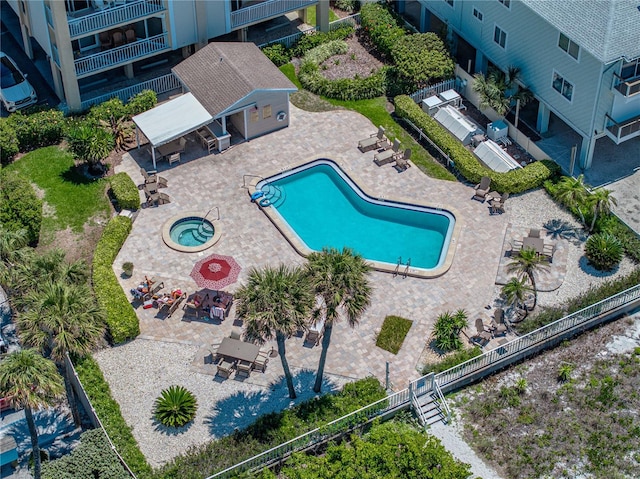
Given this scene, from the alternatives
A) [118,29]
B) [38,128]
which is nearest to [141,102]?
[118,29]

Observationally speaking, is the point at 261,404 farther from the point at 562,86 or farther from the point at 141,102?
the point at 562,86

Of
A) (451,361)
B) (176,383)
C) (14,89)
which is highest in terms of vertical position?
(14,89)

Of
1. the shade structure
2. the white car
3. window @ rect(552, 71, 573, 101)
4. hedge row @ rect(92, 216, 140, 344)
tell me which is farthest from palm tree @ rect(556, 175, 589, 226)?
the white car

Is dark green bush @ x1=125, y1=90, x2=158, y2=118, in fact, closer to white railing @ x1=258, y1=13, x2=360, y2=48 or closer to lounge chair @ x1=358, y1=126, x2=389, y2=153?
white railing @ x1=258, y1=13, x2=360, y2=48

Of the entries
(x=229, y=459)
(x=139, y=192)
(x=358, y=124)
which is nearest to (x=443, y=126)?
(x=358, y=124)

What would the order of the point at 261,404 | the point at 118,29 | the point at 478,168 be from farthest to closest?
the point at 118,29 → the point at 478,168 → the point at 261,404

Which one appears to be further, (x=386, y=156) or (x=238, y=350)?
(x=386, y=156)
